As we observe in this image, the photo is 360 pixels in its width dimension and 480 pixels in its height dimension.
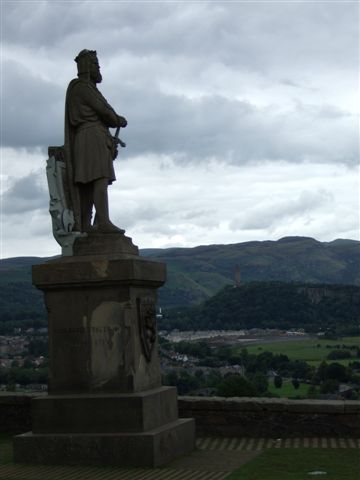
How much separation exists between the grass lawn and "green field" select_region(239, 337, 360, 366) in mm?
67071

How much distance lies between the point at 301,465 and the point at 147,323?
249 cm

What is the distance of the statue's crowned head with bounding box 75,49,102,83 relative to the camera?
38.8 feet

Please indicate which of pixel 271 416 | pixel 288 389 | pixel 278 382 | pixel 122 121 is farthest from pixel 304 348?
pixel 122 121

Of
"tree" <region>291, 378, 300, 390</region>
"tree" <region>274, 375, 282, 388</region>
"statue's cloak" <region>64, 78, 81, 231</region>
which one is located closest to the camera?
"statue's cloak" <region>64, 78, 81, 231</region>

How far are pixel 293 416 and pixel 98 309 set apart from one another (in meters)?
3.53

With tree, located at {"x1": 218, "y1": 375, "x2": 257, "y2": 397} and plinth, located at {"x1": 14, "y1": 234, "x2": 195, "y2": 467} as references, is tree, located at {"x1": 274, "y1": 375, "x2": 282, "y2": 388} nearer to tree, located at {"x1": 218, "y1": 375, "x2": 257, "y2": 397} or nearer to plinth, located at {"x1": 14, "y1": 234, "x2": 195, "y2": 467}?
tree, located at {"x1": 218, "y1": 375, "x2": 257, "y2": 397}

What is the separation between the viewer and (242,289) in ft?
474

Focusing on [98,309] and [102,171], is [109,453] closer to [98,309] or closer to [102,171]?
[98,309]

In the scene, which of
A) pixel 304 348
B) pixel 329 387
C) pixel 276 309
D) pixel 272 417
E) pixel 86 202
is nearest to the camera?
pixel 86 202

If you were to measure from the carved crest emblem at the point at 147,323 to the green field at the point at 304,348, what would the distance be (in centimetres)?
6740

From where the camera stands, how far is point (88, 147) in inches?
454

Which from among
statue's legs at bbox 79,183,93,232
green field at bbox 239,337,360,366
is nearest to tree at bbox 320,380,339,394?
green field at bbox 239,337,360,366

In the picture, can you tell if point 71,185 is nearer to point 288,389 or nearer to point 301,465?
point 301,465

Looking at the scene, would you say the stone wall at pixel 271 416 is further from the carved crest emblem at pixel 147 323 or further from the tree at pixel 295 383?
the tree at pixel 295 383
